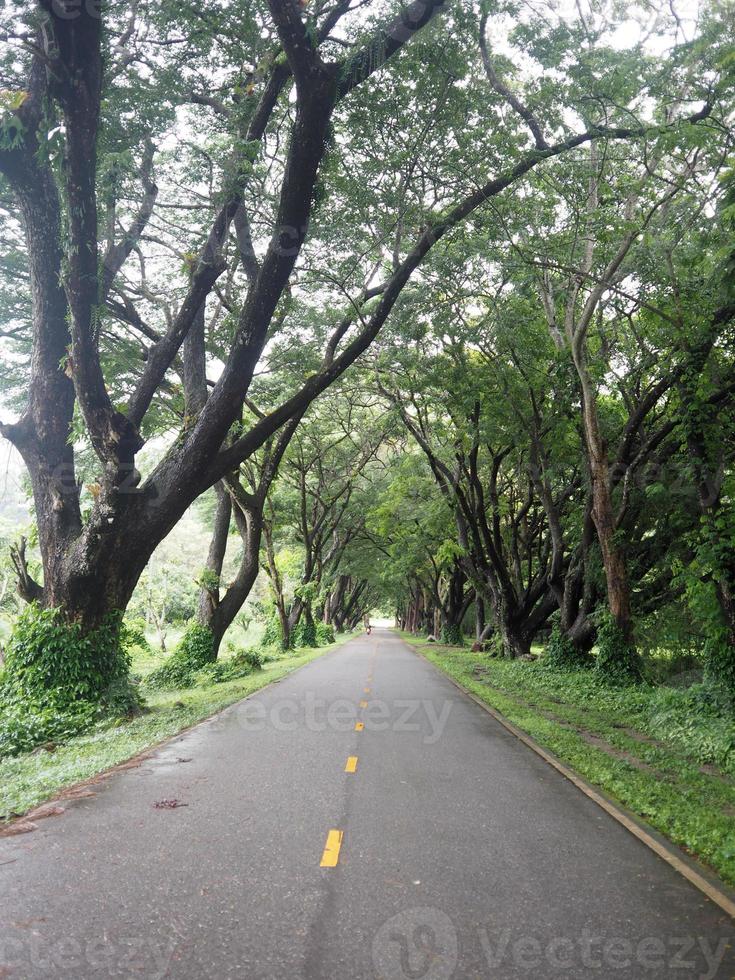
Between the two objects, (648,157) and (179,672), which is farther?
(179,672)

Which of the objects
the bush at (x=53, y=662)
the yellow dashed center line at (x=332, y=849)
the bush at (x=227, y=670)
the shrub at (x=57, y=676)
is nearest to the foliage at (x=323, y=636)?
the bush at (x=227, y=670)

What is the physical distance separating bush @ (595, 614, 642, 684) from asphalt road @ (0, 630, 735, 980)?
8.71m

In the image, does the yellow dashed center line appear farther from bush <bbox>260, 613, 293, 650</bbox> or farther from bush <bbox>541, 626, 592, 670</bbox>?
bush <bbox>260, 613, 293, 650</bbox>

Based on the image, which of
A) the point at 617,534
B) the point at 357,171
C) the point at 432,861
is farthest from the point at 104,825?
the point at 617,534

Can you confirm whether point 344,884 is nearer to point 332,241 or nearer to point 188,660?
point 332,241

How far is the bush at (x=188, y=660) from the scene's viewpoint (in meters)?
17.9

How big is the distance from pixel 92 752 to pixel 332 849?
485 centimetres

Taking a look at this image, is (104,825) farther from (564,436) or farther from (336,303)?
(564,436)

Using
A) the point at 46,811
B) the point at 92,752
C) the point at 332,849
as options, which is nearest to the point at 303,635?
the point at 92,752

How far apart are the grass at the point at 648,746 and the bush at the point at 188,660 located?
7711mm

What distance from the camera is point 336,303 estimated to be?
14641mm

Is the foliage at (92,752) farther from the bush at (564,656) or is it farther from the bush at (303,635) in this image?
the bush at (303,635)

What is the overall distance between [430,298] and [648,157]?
538 cm

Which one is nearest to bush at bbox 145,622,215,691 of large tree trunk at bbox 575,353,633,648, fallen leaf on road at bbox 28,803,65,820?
large tree trunk at bbox 575,353,633,648
